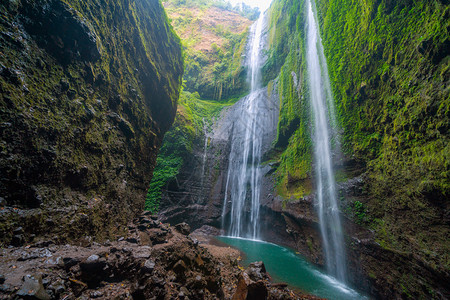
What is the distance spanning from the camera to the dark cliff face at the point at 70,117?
2.38 m

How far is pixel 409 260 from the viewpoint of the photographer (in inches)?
168

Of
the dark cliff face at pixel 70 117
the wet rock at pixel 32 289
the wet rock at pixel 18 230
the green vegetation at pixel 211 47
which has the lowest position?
the wet rock at pixel 32 289

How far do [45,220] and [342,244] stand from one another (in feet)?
26.5

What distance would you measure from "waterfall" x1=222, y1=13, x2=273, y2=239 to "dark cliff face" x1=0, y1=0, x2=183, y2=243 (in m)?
8.94

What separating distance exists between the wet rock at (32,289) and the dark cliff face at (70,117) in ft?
2.85

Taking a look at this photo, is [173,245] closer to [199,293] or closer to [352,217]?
[199,293]

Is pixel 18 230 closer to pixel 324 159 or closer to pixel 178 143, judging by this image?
pixel 324 159

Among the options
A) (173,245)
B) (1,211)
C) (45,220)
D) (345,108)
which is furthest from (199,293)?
(345,108)

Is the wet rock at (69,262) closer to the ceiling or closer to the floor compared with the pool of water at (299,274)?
closer to the ceiling

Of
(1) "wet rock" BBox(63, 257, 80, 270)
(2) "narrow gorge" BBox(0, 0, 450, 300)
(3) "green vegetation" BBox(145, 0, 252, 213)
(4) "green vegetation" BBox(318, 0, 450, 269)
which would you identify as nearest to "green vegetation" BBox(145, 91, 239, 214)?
(3) "green vegetation" BBox(145, 0, 252, 213)

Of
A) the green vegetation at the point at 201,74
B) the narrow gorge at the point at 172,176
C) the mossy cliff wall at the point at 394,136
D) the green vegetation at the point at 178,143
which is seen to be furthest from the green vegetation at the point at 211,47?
the mossy cliff wall at the point at 394,136

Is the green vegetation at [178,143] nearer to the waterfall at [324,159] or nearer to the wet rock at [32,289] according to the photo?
the waterfall at [324,159]

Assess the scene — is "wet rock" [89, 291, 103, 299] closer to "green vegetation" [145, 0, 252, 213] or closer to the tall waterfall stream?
the tall waterfall stream

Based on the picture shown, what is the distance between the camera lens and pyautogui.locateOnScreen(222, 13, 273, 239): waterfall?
13297 mm
